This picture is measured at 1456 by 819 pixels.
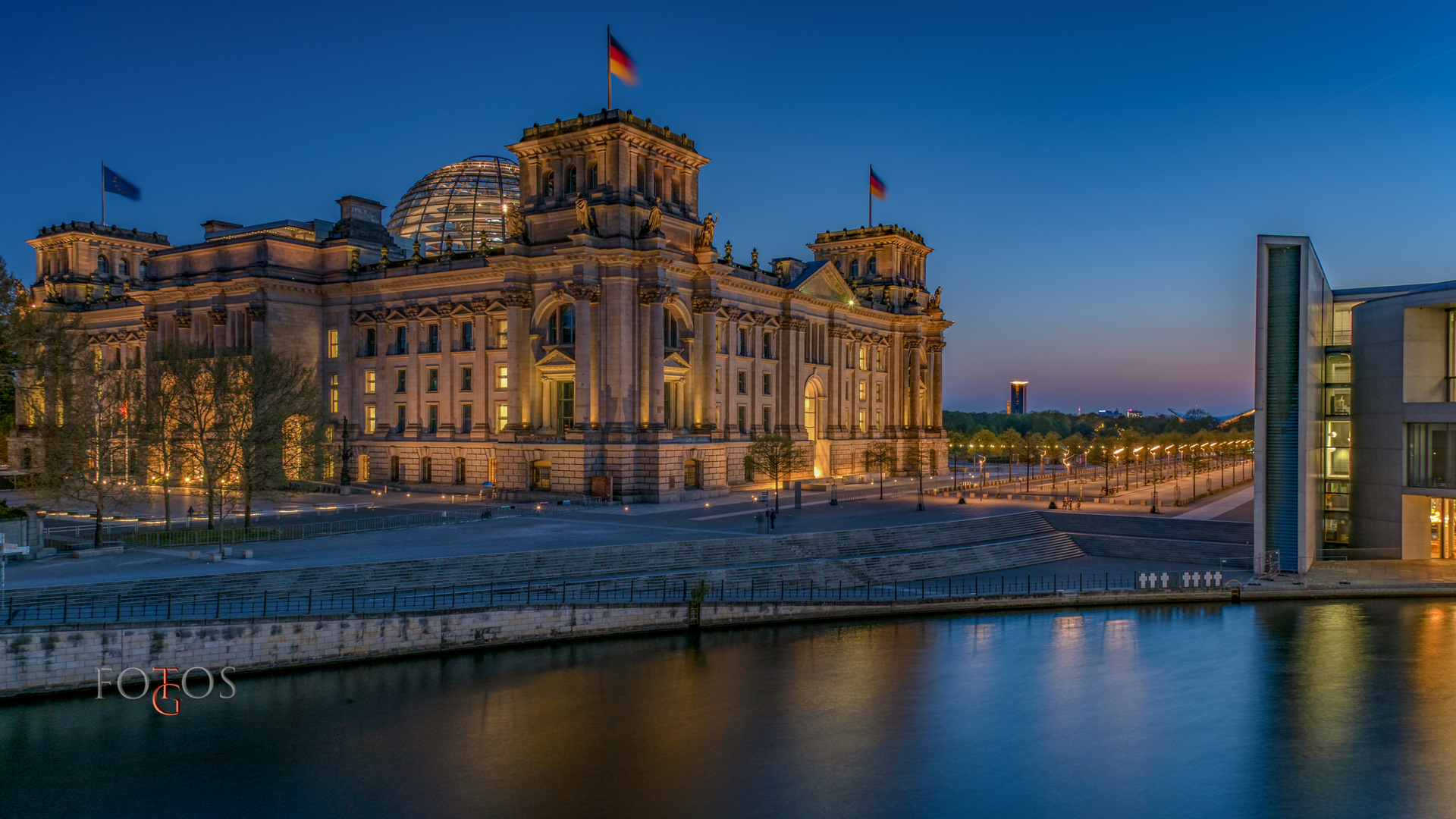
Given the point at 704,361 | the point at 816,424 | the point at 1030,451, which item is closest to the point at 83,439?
the point at 704,361

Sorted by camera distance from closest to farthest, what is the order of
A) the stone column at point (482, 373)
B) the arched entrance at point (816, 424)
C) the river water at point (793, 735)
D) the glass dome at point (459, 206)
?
the river water at point (793, 735) < the stone column at point (482, 373) < the arched entrance at point (816, 424) < the glass dome at point (459, 206)

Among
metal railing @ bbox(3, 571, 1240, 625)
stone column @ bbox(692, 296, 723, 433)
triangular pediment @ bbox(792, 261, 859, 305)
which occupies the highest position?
triangular pediment @ bbox(792, 261, 859, 305)

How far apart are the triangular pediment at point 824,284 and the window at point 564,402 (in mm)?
24434

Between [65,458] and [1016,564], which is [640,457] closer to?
[1016,564]

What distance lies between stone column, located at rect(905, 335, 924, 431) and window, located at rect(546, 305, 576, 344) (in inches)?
1829

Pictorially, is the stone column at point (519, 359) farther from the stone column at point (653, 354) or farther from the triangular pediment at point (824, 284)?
the triangular pediment at point (824, 284)

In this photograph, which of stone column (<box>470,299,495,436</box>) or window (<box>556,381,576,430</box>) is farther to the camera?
stone column (<box>470,299,495,436</box>)

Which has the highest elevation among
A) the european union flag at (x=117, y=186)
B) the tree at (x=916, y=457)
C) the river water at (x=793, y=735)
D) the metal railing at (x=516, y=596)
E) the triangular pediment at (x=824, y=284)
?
the european union flag at (x=117, y=186)

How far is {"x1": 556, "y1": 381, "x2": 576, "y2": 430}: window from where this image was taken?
72.9 m

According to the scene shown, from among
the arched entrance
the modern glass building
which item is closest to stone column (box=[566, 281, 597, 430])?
the arched entrance

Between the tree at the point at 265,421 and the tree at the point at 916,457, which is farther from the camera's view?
the tree at the point at 916,457

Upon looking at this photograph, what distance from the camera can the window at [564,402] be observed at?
72938 mm

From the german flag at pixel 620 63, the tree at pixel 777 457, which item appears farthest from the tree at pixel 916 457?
the german flag at pixel 620 63

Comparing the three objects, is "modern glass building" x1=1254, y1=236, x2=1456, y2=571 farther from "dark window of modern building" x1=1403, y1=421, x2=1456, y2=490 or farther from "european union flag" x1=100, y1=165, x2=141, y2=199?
"european union flag" x1=100, y1=165, x2=141, y2=199
